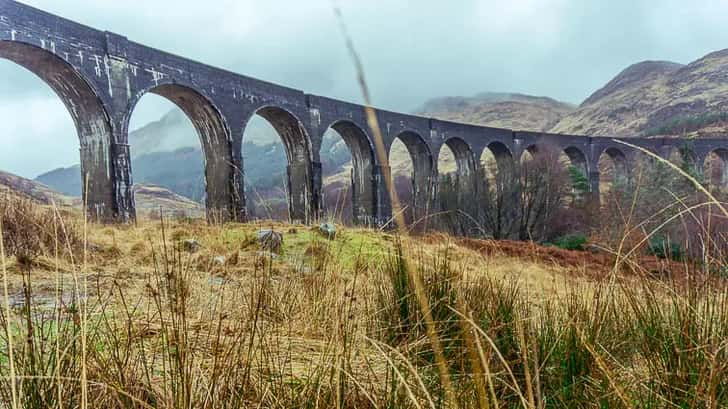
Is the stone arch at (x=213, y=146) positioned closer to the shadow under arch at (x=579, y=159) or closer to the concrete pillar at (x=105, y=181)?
the concrete pillar at (x=105, y=181)

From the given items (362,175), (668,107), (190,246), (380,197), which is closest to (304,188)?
(362,175)

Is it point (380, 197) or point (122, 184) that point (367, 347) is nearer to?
point (122, 184)

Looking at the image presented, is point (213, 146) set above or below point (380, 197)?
above

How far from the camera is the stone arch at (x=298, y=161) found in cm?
1557

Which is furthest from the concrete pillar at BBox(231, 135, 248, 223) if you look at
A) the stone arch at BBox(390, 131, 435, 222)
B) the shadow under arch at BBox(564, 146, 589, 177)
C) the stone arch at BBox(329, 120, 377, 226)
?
the shadow under arch at BBox(564, 146, 589, 177)

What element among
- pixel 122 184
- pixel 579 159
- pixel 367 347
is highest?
pixel 579 159

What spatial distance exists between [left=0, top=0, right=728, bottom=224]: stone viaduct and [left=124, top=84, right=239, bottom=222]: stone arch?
29 mm

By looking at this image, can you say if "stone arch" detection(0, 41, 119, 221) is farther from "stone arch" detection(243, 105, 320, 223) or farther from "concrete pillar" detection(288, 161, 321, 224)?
"concrete pillar" detection(288, 161, 321, 224)

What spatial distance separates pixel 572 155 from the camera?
2748cm

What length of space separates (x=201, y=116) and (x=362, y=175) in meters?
7.58

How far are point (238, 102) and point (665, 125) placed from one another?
4777 cm

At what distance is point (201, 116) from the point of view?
1295cm

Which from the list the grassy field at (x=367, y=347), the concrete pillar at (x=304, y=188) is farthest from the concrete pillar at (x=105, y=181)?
the grassy field at (x=367, y=347)

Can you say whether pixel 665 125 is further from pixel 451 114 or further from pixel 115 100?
pixel 451 114
